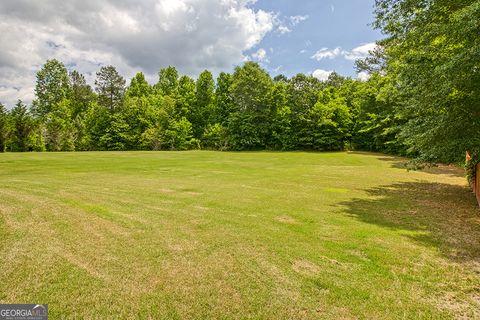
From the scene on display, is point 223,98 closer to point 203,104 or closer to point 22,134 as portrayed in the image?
point 203,104

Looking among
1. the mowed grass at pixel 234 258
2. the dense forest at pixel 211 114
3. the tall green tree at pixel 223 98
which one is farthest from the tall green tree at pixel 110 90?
the mowed grass at pixel 234 258

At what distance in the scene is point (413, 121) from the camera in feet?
36.9

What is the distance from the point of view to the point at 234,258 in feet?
18.2

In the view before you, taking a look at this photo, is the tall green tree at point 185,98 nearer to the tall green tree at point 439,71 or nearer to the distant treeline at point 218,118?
the distant treeline at point 218,118

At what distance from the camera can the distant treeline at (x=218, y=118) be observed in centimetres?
4534

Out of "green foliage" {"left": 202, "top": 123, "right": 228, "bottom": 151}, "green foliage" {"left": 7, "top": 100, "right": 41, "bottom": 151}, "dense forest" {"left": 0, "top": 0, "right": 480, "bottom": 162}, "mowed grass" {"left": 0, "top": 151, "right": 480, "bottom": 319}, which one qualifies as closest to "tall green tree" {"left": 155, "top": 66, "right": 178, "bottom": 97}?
"dense forest" {"left": 0, "top": 0, "right": 480, "bottom": 162}

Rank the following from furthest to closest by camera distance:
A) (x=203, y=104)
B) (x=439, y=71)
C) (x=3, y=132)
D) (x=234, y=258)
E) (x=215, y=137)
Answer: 1. (x=203, y=104)
2. (x=215, y=137)
3. (x=3, y=132)
4. (x=439, y=71)
5. (x=234, y=258)

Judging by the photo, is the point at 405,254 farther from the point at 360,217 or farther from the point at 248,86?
the point at 248,86

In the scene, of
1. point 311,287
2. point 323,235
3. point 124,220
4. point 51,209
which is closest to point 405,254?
point 323,235

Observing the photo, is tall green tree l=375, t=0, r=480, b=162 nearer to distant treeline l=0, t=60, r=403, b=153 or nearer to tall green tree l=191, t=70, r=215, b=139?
distant treeline l=0, t=60, r=403, b=153

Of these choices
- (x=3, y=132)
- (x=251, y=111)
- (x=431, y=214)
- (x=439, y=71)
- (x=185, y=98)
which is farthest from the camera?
(x=185, y=98)

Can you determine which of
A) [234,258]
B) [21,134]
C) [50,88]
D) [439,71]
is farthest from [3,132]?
[439,71]

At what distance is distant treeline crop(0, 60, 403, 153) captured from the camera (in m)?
45.3

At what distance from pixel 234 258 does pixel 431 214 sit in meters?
7.71
